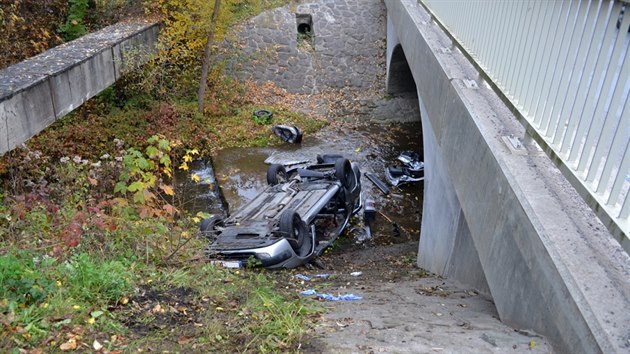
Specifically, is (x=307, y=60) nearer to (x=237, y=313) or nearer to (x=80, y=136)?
(x=80, y=136)

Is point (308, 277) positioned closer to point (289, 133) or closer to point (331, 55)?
point (289, 133)

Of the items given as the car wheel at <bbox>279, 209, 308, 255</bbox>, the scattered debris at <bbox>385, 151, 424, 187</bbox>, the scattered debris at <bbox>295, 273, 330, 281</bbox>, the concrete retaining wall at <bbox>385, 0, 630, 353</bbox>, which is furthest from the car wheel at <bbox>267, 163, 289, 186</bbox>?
the concrete retaining wall at <bbox>385, 0, 630, 353</bbox>

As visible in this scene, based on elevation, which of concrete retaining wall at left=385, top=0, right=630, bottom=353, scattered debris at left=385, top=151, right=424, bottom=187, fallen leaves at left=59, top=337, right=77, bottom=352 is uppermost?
concrete retaining wall at left=385, top=0, right=630, bottom=353

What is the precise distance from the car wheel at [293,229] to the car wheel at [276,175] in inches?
109

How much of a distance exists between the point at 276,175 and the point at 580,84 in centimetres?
831

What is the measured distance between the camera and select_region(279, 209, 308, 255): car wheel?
26.1 ft

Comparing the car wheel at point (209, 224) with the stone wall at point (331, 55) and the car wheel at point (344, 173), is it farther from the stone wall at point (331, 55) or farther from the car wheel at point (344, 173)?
the stone wall at point (331, 55)

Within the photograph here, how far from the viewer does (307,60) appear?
18891mm

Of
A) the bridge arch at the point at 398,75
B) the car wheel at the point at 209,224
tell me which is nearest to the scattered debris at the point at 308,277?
the car wheel at the point at 209,224

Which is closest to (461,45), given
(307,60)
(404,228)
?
(404,228)

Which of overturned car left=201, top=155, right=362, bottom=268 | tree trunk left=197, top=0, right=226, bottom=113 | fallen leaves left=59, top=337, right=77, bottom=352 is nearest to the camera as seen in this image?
fallen leaves left=59, top=337, right=77, bottom=352

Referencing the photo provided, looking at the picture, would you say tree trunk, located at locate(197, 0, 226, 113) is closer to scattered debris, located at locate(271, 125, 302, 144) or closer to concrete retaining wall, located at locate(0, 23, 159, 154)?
concrete retaining wall, located at locate(0, 23, 159, 154)

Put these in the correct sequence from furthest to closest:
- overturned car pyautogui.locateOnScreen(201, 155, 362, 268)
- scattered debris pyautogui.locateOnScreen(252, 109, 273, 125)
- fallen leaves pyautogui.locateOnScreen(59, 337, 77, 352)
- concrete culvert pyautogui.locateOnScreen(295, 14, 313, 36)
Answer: concrete culvert pyautogui.locateOnScreen(295, 14, 313, 36), scattered debris pyautogui.locateOnScreen(252, 109, 273, 125), overturned car pyautogui.locateOnScreen(201, 155, 362, 268), fallen leaves pyautogui.locateOnScreen(59, 337, 77, 352)

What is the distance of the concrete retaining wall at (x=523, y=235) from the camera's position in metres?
2.51
